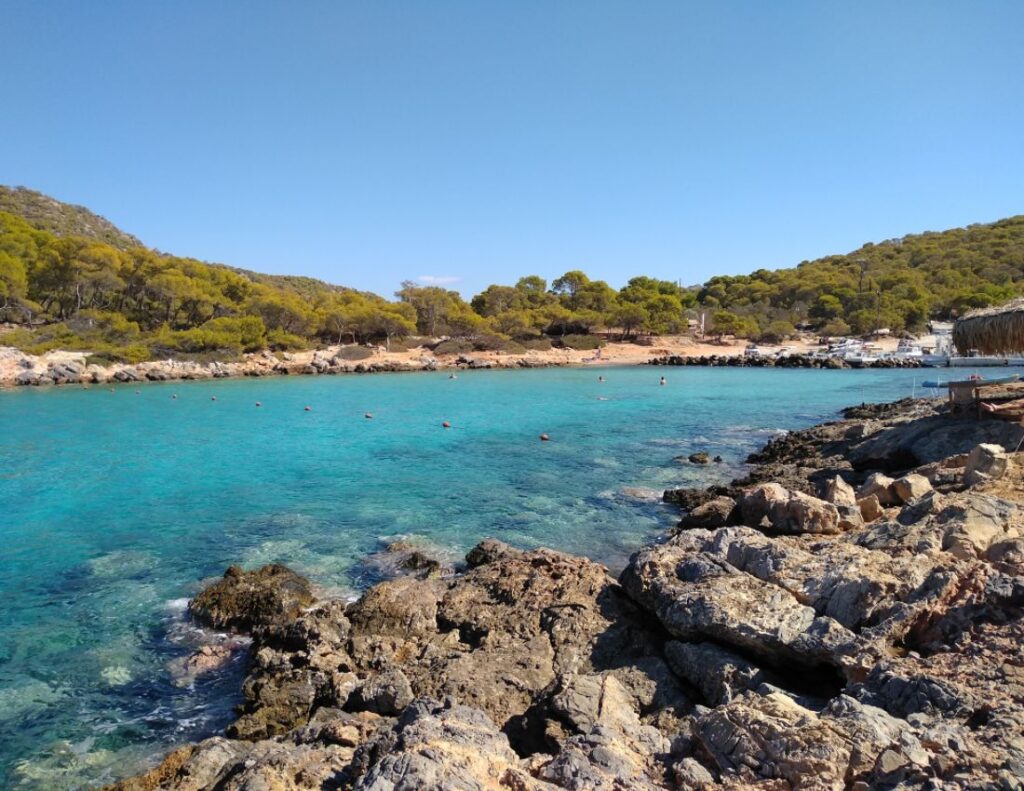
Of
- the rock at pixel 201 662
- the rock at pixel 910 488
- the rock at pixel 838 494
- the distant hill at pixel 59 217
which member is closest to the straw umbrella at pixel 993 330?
the rock at pixel 910 488

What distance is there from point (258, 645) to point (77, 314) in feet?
207

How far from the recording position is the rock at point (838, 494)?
32.5 feet

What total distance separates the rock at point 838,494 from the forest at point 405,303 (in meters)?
56.0

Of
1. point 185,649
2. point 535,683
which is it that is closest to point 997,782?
point 535,683

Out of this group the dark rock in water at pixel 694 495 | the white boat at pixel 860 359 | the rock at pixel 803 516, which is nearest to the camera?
the rock at pixel 803 516

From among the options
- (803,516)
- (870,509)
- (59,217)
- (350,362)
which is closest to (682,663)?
(803,516)

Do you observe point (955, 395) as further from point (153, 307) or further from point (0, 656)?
point (153, 307)

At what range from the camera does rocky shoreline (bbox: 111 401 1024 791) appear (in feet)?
12.8

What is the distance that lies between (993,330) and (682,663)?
46.1 ft

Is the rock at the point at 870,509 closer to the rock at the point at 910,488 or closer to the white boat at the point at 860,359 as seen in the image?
the rock at the point at 910,488

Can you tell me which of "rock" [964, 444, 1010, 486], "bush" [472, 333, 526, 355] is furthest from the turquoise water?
"bush" [472, 333, 526, 355]

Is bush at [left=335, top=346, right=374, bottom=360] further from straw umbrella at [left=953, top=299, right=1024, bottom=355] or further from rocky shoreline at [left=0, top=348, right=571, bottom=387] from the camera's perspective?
straw umbrella at [left=953, top=299, right=1024, bottom=355]

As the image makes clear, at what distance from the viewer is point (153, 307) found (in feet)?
213

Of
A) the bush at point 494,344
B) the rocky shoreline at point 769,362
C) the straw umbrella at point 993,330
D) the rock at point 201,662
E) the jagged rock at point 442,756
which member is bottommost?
the rock at point 201,662
